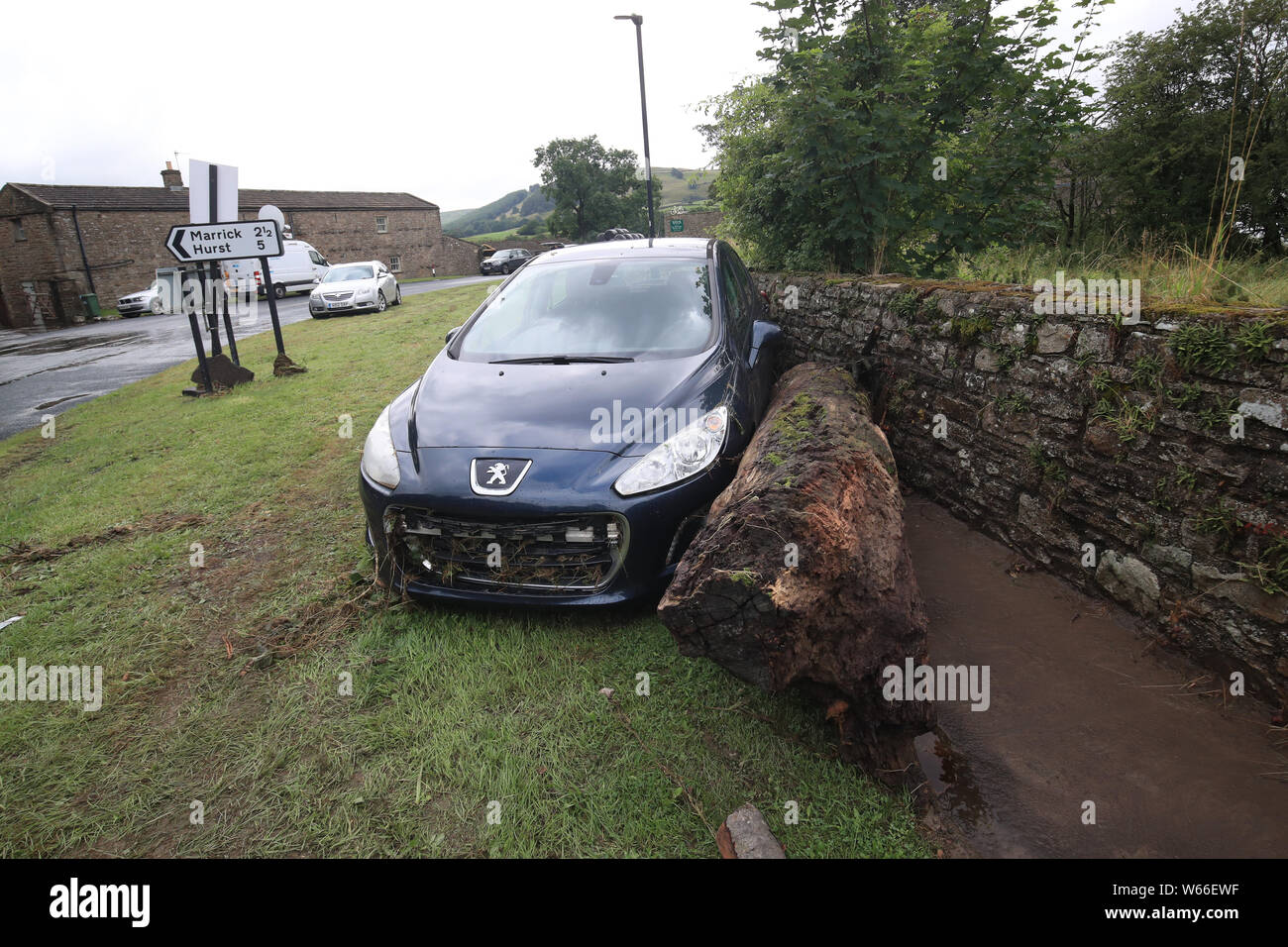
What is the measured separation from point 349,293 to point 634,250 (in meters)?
14.5

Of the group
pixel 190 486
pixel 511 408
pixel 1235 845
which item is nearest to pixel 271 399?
pixel 190 486

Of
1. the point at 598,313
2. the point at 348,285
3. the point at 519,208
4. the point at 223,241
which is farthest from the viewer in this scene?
the point at 519,208

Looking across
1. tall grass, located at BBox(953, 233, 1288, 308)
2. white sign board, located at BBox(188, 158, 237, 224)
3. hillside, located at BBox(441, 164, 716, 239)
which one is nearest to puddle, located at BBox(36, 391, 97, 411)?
white sign board, located at BBox(188, 158, 237, 224)

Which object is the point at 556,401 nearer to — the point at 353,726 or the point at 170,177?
the point at 353,726

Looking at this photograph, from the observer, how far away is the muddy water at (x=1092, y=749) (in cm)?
209

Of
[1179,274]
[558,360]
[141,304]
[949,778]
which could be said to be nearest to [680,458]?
[558,360]

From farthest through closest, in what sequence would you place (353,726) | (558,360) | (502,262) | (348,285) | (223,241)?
(502,262) → (348,285) → (223,241) → (558,360) → (353,726)

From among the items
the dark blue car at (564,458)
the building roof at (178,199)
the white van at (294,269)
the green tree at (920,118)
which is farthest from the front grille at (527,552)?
the building roof at (178,199)

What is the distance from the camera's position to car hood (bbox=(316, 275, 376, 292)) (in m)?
17.2

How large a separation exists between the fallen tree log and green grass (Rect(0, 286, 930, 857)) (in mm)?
288

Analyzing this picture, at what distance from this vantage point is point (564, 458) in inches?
123

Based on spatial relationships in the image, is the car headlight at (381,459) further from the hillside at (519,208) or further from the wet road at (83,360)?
the hillside at (519,208)

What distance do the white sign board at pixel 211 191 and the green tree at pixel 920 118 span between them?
7185mm
